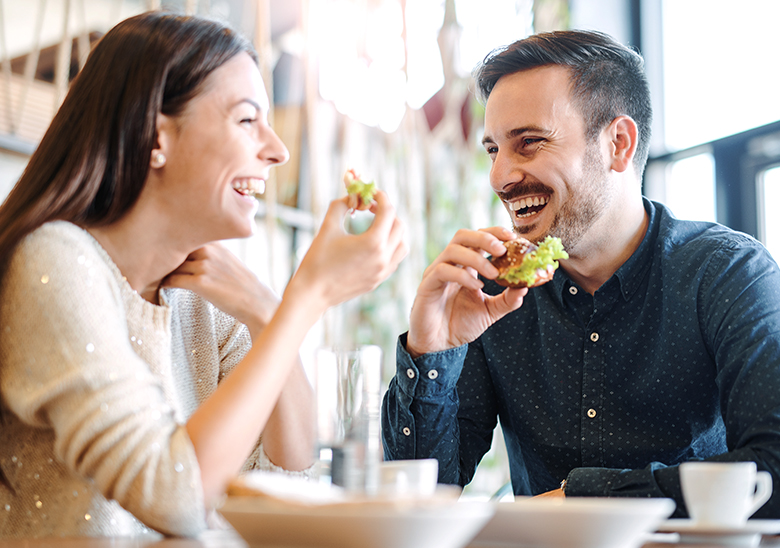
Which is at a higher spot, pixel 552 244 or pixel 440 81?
pixel 440 81

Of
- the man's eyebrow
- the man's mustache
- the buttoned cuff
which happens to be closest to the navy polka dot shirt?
the buttoned cuff

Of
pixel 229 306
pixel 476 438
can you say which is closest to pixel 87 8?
pixel 229 306

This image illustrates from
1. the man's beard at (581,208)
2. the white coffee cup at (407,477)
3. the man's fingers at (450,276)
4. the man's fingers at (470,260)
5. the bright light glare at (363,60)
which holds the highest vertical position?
the bright light glare at (363,60)

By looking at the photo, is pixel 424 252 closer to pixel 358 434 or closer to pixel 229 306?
pixel 229 306

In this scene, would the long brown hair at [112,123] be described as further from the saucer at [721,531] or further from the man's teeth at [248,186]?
the saucer at [721,531]

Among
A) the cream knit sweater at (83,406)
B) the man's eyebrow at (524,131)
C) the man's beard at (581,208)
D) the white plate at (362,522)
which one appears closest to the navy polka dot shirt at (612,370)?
the man's beard at (581,208)

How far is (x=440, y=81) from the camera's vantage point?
4020 mm

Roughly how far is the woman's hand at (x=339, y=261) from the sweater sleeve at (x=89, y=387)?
288 mm

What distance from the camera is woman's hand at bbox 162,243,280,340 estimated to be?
54.9 inches

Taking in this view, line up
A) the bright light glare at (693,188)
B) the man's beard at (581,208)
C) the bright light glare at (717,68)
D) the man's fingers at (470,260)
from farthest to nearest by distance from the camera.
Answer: the bright light glare at (693,188), the bright light glare at (717,68), the man's beard at (581,208), the man's fingers at (470,260)

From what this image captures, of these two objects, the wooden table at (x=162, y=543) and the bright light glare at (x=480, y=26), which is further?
the bright light glare at (x=480, y=26)

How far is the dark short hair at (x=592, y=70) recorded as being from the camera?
6.66 ft

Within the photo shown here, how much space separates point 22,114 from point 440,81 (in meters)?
2.27

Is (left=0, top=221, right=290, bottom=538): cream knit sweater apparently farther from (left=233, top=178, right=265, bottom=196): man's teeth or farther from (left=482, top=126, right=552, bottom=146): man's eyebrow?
(left=482, top=126, right=552, bottom=146): man's eyebrow
